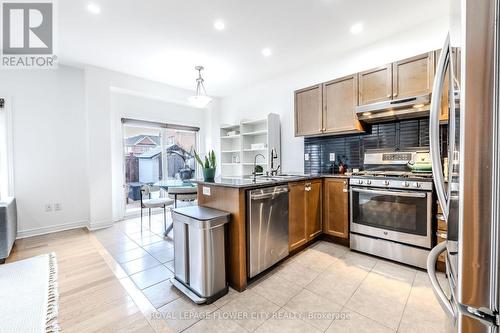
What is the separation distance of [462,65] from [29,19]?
13.0 feet

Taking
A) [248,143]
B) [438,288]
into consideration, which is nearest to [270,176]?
[248,143]

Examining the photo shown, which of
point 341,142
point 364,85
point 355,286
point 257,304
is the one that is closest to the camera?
point 257,304

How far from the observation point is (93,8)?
7.62 feet

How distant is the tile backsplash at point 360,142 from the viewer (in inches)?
106

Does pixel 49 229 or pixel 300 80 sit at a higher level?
pixel 300 80

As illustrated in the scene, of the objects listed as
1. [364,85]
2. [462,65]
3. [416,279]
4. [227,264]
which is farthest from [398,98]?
[227,264]

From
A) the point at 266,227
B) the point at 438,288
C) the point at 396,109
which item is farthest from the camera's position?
the point at 396,109

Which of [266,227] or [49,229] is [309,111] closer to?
[266,227]

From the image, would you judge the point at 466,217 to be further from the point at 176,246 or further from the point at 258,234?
the point at 176,246

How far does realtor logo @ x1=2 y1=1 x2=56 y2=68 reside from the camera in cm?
235

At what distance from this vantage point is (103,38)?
9.50 ft

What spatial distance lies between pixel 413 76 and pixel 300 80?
1835 millimetres

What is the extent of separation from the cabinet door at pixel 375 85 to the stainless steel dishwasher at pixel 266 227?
5.45ft

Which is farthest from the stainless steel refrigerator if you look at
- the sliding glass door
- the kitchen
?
the sliding glass door
